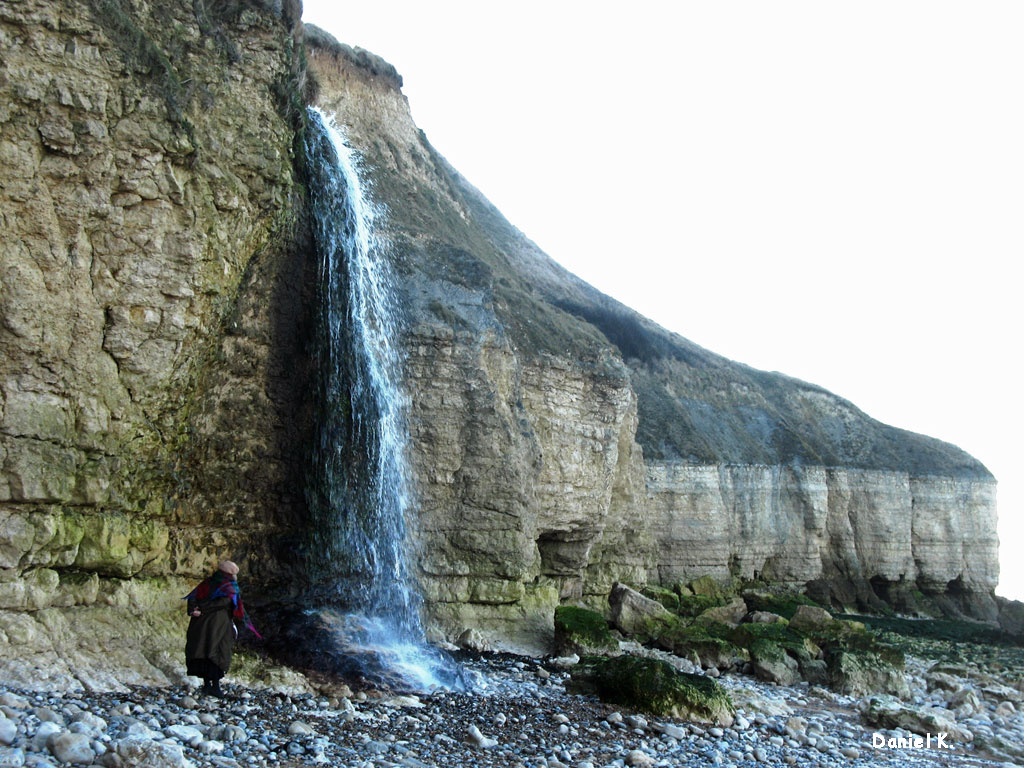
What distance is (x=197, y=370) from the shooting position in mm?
12656

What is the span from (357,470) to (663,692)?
5791 millimetres

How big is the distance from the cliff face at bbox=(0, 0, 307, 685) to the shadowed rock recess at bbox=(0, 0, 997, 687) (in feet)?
0.10

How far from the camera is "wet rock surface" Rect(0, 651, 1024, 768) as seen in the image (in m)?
7.55

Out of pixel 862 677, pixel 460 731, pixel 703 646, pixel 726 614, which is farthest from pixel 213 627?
pixel 726 614

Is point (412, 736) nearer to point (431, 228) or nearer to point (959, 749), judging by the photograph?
point (959, 749)

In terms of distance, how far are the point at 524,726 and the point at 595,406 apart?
12.6 meters

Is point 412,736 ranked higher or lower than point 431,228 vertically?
lower

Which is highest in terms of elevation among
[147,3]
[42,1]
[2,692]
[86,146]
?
[147,3]

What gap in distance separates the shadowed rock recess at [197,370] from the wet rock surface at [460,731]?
1.56 m

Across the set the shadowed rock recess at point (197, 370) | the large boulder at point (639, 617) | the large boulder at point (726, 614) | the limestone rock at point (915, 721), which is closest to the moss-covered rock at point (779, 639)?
the large boulder at point (639, 617)

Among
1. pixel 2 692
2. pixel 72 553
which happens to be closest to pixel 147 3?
pixel 72 553

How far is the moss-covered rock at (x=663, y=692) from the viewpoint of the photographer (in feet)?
41.2

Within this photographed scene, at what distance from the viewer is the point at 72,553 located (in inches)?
428

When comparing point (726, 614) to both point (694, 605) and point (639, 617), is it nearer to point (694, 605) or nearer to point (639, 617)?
point (694, 605)
